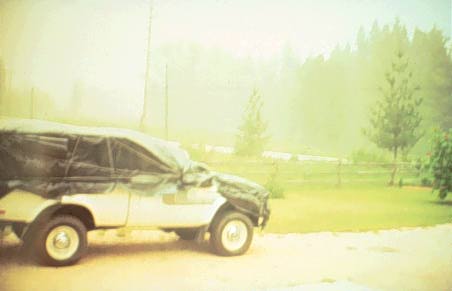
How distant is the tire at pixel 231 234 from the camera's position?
6.96 metres

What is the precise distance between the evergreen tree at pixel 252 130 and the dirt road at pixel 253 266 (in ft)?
5.13

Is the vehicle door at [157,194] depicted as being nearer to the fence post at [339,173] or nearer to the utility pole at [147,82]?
the utility pole at [147,82]

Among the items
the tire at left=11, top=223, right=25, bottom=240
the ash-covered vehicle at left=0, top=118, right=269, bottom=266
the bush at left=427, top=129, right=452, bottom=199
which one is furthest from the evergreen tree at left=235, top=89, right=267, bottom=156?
the bush at left=427, top=129, right=452, bottom=199

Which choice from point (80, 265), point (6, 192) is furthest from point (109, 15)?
point (80, 265)

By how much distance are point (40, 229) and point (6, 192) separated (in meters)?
0.61

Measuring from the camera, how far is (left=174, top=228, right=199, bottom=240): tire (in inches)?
276

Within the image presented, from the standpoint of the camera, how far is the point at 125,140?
6.53 m

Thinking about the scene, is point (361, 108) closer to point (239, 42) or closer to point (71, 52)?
point (239, 42)

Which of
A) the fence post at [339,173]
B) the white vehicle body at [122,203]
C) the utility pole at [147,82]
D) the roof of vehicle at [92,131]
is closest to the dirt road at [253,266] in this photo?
the white vehicle body at [122,203]

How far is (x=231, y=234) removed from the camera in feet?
23.2

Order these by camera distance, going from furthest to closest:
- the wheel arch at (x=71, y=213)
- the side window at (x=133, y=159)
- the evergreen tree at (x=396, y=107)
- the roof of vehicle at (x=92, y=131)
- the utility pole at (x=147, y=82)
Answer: the evergreen tree at (x=396, y=107), the utility pole at (x=147, y=82), the side window at (x=133, y=159), the roof of vehicle at (x=92, y=131), the wheel arch at (x=71, y=213)

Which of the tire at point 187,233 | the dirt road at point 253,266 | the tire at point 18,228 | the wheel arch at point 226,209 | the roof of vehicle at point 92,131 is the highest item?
the roof of vehicle at point 92,131

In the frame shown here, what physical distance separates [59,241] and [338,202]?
5343 mm

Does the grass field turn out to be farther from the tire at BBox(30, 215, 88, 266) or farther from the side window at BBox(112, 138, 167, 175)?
the tire at BBox(30, 215, 88, 266)
